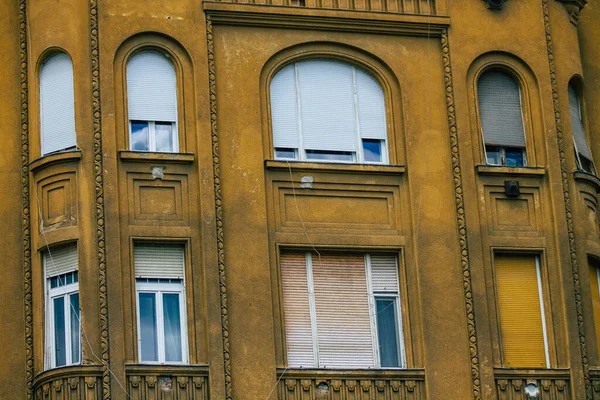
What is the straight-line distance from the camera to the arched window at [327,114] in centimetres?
3322

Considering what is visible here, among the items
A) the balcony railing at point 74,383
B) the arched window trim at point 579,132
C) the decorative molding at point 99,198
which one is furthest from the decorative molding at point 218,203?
the arched window trim at point 579,132

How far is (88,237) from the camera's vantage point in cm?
3112

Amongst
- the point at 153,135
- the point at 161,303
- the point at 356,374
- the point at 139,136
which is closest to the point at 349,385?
the point at 356,374

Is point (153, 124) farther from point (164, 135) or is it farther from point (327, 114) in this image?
point (327, 114)

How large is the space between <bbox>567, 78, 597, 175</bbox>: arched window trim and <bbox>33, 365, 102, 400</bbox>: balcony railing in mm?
10651

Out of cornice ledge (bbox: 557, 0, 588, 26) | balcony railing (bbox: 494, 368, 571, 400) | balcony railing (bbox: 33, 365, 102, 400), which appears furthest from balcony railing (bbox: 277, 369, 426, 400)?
cornice ledge (bbox: 557, 0, 588, 26)

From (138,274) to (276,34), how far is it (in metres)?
5.44

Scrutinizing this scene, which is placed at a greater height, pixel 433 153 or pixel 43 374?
pixel 433 153

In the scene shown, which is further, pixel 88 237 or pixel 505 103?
pixel 505 103

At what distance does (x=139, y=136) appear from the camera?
3238 centimetres

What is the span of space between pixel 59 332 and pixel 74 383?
1381 mm

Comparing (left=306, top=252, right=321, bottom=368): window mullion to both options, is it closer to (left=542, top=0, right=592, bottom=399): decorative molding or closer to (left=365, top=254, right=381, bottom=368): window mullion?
(left=365, top=254, right=381, bottom=368): window mullion

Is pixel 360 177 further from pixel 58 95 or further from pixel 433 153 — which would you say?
pixel 58 95

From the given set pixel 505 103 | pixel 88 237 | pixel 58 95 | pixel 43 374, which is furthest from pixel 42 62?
pixel 505 103
